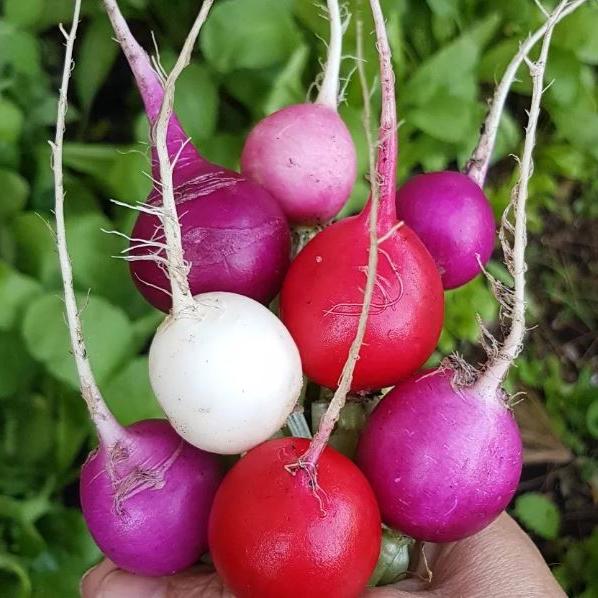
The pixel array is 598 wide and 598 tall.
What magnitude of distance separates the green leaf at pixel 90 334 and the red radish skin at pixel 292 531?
0.42 m

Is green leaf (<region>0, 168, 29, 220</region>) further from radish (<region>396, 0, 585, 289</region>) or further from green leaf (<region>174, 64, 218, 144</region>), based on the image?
radish (<region>396, 0, 585, 289</region>)

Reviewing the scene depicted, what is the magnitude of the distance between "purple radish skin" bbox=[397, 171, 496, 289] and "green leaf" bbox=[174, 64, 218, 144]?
517 millimetres

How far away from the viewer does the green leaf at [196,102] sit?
3.32 feet

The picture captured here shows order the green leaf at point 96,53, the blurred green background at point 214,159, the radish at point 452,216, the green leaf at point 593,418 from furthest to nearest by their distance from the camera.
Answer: the green leaf at point 593,418
the green leaf at point 96,53
the blurred green background at point 214,159
the radish at point 452,216

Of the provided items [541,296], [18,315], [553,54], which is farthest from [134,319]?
[541,296]

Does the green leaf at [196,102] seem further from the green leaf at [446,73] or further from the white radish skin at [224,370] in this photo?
the white radish skin at [224,370]

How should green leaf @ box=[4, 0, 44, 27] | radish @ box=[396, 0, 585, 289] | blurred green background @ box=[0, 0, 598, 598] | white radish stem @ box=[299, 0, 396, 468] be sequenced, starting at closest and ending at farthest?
white radish stem @ box=[299, 0, 396, 468] < radish @ box=[396, 0, 585, 289] < blurred green background @ box=[0, 0, 598, 598] < green leaf @ box=[4, 0, 44, 27]

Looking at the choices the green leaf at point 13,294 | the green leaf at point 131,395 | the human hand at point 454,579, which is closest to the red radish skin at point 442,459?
the human hand at point 454,579

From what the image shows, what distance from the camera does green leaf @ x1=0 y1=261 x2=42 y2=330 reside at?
0.87m

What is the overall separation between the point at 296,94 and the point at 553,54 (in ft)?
1.48

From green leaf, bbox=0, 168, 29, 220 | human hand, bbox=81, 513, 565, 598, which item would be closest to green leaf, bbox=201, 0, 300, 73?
green leaf, bbox=0, 168, 29, 220

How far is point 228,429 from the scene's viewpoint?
447mm

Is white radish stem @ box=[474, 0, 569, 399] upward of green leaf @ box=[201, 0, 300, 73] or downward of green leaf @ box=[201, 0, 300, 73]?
downward

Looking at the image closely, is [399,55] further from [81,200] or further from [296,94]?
[81,200]
